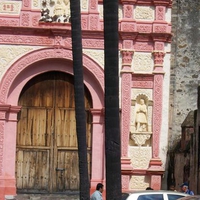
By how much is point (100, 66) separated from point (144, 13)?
7.39 feet

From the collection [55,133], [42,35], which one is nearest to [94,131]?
[55,133]

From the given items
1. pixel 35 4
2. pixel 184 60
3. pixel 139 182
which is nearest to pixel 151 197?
pixel 139 182

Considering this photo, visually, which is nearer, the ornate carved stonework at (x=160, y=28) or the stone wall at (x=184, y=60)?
the ornate carved stonework at (x=160, y=28)

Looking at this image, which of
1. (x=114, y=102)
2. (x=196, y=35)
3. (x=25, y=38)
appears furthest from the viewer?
(x=196, y=35)

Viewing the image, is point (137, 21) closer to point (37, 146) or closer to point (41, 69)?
point (41, 69)

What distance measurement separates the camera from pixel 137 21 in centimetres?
2683

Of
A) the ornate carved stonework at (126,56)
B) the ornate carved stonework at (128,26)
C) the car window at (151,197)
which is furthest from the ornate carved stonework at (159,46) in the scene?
the car window at (151,197)

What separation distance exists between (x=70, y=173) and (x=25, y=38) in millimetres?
4463

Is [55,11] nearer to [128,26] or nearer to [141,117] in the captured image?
[128,26]

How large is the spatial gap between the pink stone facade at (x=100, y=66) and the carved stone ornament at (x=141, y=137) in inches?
1.2

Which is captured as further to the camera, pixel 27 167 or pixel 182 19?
pixel 182 19

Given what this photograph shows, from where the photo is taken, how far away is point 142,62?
2688 cm

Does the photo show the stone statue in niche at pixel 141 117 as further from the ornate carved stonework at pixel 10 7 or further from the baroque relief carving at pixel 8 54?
the ornate carved stonework at pixel 10 7

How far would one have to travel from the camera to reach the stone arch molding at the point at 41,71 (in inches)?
1030
